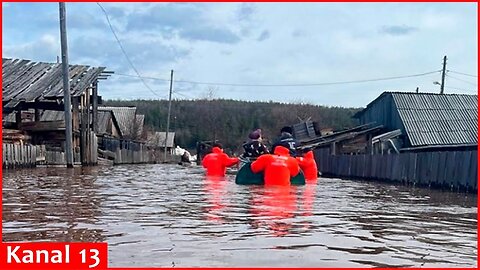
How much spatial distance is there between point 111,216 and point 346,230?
281 centimetres

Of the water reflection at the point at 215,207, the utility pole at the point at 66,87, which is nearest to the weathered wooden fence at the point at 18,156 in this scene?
the utility pole at the point at 66,87

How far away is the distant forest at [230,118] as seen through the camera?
247ft

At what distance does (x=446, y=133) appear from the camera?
1208 inches

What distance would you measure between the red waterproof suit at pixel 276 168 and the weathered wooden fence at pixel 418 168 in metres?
4.24

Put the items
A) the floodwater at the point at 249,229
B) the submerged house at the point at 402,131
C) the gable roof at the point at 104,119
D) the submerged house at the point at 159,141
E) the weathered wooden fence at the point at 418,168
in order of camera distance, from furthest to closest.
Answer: the submerged house at the point at 159,141, the gable roof at the point at 104,119, the submerged house at the point at 402,131, the weathered wooden fence at the point at 418,168, the floodwater at the point at 249,229

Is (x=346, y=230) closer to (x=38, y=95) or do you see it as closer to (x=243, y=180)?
(x=243, y=180)

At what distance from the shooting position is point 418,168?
19.5 metres

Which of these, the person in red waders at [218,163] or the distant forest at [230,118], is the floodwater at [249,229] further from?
the distant forest at [230,118]

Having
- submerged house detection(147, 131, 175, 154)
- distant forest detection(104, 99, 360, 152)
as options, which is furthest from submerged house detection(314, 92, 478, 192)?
distant forest detection(104, 99, 360, 152)

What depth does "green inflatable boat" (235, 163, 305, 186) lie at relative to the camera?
626 inches

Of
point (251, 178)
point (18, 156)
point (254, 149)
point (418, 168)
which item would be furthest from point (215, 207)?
point (18, 156)

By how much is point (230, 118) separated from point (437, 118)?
49.9 m

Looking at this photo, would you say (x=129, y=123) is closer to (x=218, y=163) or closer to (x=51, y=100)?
(x=51, y=100)


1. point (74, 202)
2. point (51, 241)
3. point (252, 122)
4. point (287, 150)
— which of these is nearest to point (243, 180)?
point (287, 150)
